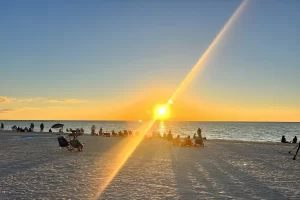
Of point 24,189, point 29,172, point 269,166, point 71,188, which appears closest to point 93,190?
point 71,188

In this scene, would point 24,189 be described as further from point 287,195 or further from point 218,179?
point 287,195

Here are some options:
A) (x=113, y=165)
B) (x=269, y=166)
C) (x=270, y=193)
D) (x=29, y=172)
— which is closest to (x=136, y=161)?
(x=113, y=165)

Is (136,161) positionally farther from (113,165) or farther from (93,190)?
(93,190)

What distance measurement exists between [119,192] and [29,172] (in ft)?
19.5

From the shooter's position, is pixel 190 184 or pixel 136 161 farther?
pixel 136 161

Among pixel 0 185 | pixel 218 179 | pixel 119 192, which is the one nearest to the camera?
pixel 119 192

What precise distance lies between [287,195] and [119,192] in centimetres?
585

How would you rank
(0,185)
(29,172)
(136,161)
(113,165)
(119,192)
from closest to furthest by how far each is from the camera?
1. (119,192)
2. (0,185)
3. (29,172)
4. (113,165)
5. (136,161)

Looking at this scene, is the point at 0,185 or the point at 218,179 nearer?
the point at 0,185

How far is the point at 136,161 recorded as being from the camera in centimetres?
1956

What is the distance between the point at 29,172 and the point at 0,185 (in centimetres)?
297

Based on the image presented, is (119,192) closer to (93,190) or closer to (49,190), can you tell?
(93,190)

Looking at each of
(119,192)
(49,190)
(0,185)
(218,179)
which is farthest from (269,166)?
(0,185)

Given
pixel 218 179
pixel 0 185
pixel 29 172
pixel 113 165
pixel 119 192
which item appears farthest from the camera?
pixel 113 165
